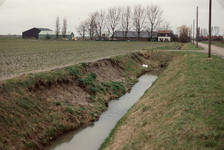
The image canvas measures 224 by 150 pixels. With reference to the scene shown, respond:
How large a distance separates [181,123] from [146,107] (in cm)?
480

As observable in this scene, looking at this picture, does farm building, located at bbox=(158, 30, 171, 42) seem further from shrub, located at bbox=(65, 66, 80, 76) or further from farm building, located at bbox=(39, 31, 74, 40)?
shrub, located at bbox=(65, 66, 80, 76)

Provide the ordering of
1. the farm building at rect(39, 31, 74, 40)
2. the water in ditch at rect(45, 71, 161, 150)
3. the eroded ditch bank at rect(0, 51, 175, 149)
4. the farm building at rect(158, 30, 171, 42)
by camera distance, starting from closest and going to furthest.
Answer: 1. the eroded ditch bank at rect(0, 51, 175, 149)
2. the water in ditch at rect(45, 71, 161, 150)
3. the farm building at rect(39, 31, 74, 40)
4. the farm building at rect(158, 30, 171, 42)

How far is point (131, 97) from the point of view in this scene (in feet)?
70.0

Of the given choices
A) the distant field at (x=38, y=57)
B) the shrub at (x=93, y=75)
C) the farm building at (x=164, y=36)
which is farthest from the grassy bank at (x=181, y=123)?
the farm building at (x=164, y=36)

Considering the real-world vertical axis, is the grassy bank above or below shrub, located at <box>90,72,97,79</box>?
below

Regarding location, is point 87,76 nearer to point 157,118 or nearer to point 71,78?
point 71,78

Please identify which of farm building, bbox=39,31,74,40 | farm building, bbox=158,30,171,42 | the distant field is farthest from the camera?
farm building, bbox=158,30,171,42

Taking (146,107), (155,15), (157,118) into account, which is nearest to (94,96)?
(146,107)

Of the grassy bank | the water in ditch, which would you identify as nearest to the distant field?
the water in ditch

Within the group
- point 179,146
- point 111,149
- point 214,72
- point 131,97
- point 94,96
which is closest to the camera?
point 179,146

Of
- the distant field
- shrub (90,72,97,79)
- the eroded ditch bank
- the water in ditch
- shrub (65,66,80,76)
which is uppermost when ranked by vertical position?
the distant field

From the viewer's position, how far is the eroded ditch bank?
11.1 m

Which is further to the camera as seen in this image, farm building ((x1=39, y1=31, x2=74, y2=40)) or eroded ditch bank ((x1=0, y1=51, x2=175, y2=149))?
farm building ((x1=39, y1=31, x2=74, y2=40))

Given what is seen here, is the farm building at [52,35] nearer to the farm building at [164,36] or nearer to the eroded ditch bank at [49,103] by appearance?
the farm building at [164,36]
